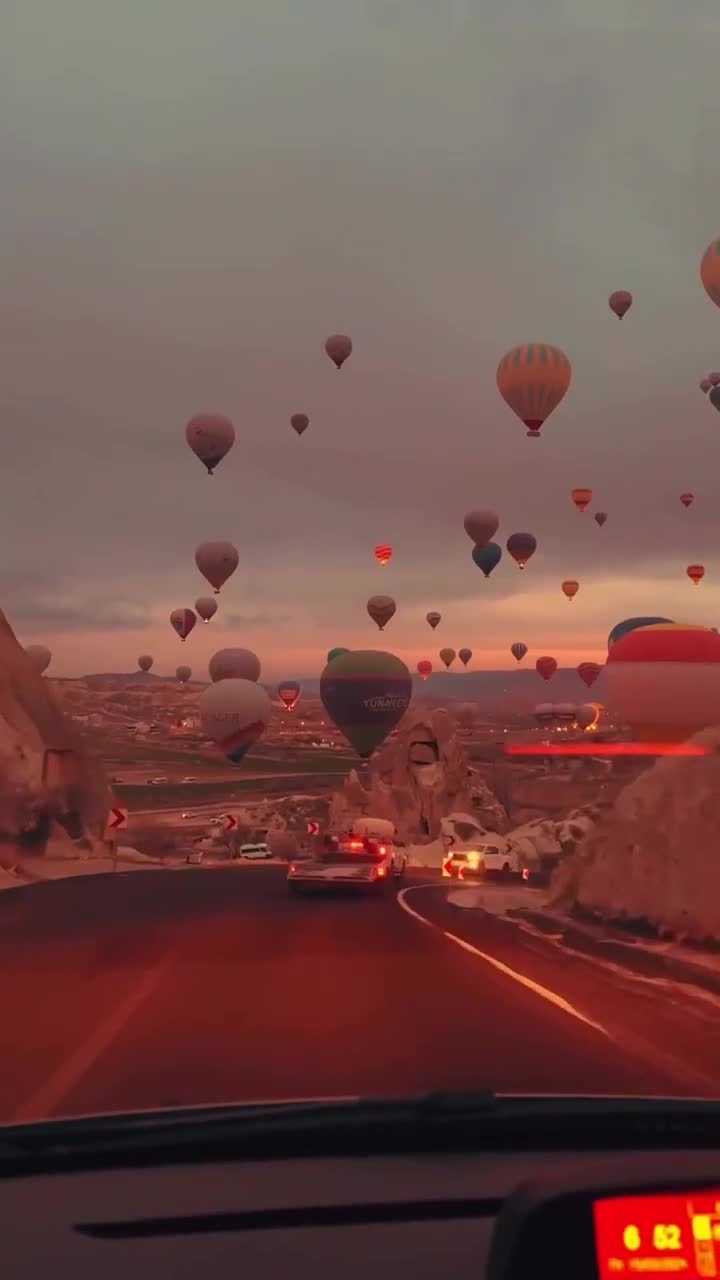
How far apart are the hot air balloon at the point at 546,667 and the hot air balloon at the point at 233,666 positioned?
2130 cm

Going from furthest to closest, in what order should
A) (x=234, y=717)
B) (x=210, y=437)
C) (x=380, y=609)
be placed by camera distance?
(x=380, y=609) < (x=234, y=717) < (x=210, y=437)

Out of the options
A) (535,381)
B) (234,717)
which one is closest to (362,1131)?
(535,381)

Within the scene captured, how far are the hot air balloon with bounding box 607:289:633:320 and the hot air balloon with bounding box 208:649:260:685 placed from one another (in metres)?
34.2

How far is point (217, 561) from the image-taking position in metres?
61.9

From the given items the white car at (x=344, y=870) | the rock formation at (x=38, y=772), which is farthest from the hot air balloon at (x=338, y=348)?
the white car at (x=344, y=870)

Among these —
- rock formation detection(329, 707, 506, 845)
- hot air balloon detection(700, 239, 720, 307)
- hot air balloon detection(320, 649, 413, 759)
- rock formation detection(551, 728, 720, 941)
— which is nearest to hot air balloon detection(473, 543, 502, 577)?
hot air balloon detection(320, 649, 413, 759)

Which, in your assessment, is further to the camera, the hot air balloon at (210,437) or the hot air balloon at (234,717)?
the hot air balloon at (234,717)

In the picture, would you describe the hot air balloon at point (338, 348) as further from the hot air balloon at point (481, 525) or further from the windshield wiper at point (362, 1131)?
the windshield wiper at point (362, 1131)

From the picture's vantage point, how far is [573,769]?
14675 centimetres

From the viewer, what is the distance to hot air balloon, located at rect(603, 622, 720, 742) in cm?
3397

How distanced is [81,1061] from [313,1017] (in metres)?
2.49

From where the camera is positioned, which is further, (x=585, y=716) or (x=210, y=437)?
(x=585, y=716)

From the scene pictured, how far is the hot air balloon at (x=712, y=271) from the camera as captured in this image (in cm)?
3453

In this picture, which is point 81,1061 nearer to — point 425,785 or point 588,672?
point 588,672
